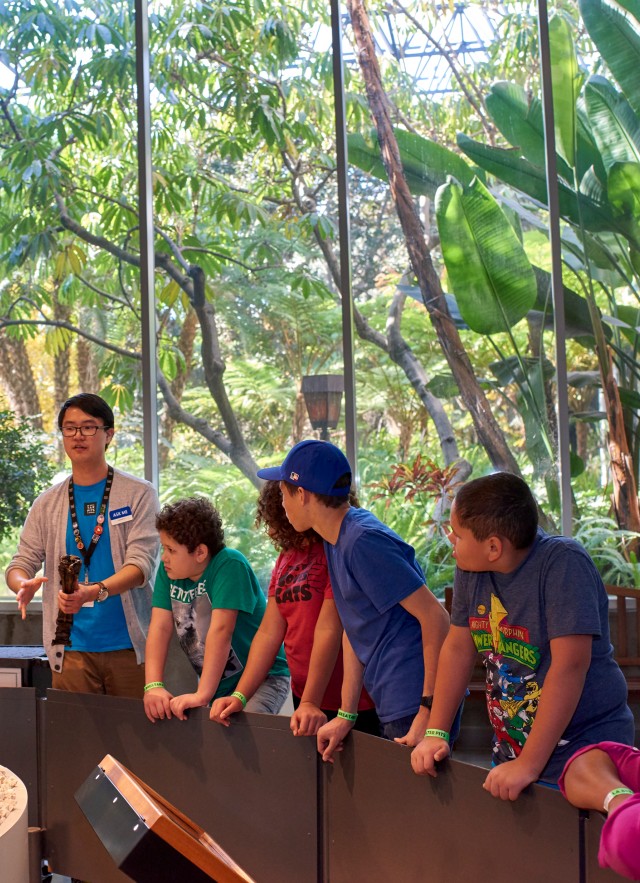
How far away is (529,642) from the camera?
6.92 feet

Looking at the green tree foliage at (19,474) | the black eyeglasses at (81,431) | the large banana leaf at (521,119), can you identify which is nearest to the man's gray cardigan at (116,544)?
the black eyeglasses at (81,431)

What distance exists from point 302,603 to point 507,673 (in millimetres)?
782

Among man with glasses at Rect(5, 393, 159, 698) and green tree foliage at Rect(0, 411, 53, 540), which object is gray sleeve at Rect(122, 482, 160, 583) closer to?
man with glasses at Rect(5, 393, 159, 698)

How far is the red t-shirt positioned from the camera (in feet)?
9.12

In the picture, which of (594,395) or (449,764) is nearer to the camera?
(449,764)

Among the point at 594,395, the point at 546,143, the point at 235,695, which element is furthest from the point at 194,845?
the point at 546,143

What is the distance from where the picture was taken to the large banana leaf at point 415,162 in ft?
17.7

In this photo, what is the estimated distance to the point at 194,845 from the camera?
115cm

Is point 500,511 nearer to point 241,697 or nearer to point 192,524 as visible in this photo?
point 241,697

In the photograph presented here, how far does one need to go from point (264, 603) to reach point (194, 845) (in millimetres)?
1998

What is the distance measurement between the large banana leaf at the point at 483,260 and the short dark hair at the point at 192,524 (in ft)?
8.94

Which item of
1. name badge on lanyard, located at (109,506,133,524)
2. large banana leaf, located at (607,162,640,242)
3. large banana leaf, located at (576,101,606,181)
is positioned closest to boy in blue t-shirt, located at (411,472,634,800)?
name badge on lanyard, located at (109,506,133,524)

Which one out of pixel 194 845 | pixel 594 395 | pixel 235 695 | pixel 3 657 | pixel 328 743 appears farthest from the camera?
pixel 594 395

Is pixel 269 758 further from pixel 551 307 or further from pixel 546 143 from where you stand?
pixel 546 143
